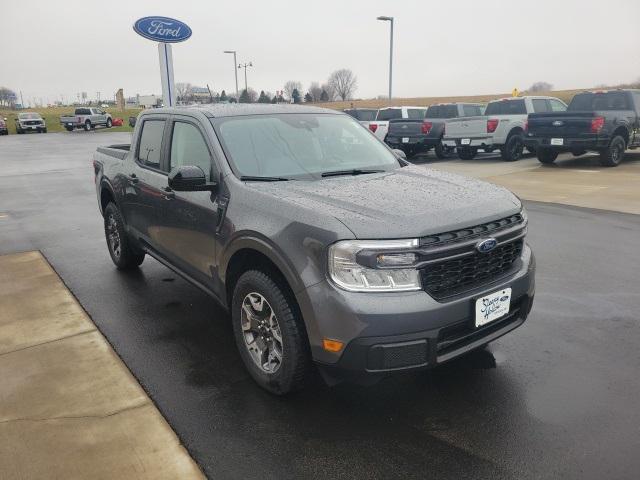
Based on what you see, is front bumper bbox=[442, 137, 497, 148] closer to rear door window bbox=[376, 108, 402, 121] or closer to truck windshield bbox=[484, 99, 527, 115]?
truck windshield bbox=[484, 99, 527, 115]

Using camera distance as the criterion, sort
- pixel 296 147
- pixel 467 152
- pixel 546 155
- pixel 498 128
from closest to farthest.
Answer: pixel 296 147
pixel 546 155
pixel 498 128
pixel 467 152

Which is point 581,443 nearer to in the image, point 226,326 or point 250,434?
point 250,434

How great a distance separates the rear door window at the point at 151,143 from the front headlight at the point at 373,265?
248 cm

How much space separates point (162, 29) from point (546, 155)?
11613 millimetres

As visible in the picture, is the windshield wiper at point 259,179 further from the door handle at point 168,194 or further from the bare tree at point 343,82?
the bare tree at point 343,82

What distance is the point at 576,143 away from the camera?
13.3 metres

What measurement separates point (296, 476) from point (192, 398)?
102cm

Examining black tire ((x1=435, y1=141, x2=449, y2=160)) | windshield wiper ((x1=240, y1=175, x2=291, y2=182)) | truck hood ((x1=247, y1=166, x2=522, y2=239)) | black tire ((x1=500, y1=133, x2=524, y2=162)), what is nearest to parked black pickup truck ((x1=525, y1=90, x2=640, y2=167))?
black tire ((x1=500, y1=133, x2=524, y2=162))

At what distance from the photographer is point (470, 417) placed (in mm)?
3029

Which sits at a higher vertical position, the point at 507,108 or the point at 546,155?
the point at 507,108

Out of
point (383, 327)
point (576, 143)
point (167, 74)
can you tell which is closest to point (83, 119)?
point (167, 74)

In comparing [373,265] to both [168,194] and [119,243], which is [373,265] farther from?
[119,243]

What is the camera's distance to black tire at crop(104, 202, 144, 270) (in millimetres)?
5520

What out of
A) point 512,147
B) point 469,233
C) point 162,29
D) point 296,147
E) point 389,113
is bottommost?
point 512,147
